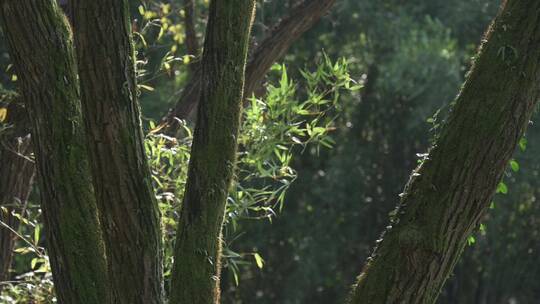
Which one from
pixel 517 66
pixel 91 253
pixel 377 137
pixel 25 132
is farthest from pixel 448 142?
pixel 377 137

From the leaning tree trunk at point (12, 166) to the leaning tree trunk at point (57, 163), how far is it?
1380 mm

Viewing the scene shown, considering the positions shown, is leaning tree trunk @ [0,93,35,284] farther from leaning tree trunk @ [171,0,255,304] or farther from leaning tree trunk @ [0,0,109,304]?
leaning tree trunk @ [171,0,255,304]

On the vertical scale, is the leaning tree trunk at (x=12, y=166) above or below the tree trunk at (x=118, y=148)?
below

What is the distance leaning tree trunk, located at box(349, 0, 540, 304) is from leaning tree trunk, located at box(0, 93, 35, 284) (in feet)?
7.41

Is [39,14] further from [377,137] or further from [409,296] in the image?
[377,137]

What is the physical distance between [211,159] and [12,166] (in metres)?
1.92

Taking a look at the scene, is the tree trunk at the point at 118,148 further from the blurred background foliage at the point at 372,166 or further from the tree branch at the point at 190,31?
the blurred background foliage at the point at 372,166

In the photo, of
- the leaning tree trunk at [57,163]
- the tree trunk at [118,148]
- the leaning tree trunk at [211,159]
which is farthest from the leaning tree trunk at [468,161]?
the leaning tree trunk at [57,163]

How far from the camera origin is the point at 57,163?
9.28 feet

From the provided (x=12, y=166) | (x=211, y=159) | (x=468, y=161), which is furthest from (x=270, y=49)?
(x=468, y=161)

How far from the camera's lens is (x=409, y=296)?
2406 mm

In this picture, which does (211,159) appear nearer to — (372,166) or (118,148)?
(118,148)

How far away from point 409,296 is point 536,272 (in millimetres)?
12614

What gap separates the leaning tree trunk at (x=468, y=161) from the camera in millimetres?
2375
